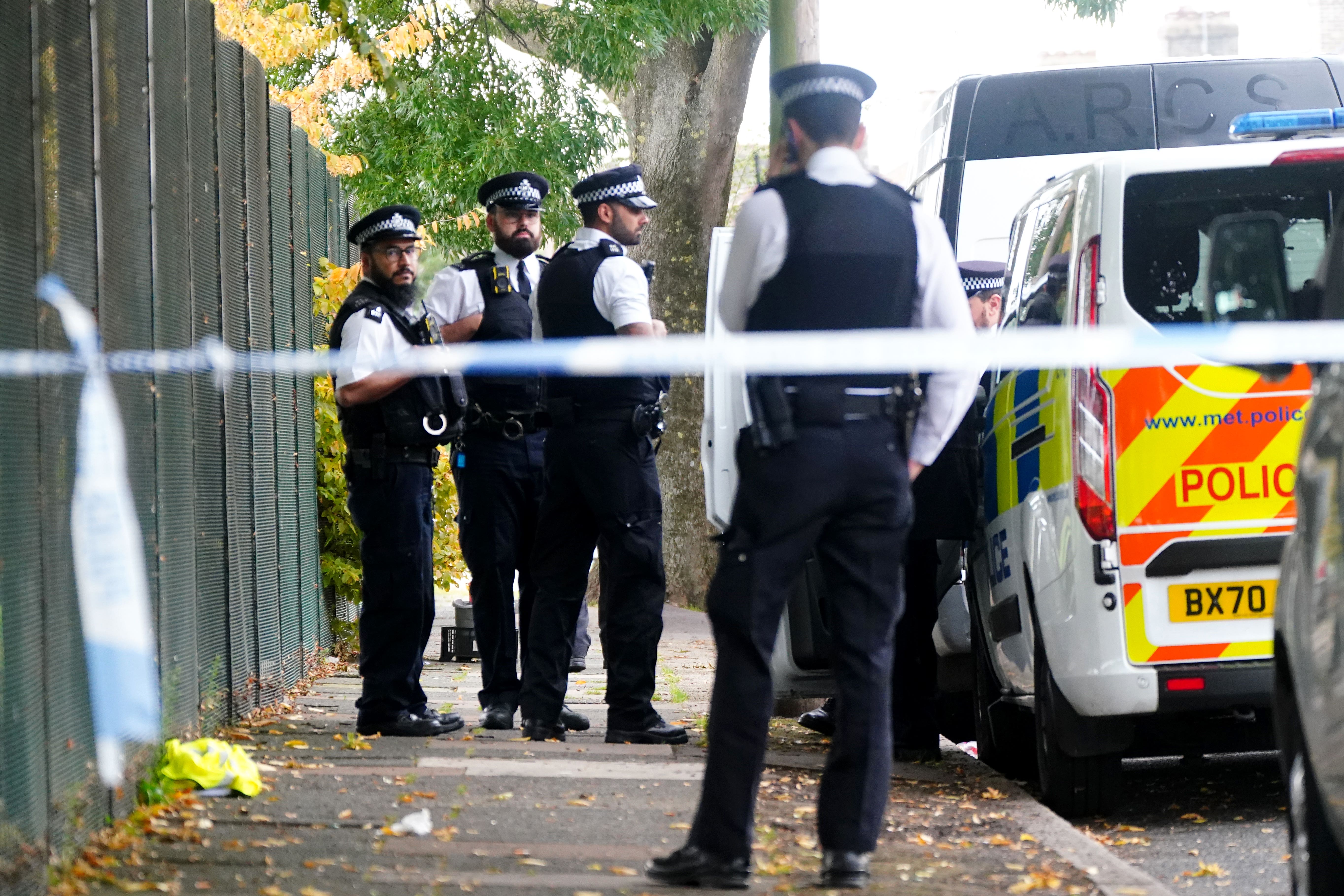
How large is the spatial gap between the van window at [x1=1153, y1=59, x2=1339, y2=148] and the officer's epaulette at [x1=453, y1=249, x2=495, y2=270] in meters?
3.64

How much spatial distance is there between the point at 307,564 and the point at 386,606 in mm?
2949

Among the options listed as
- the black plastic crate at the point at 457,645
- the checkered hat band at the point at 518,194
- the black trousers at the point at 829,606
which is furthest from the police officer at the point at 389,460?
the black plastic crate at the point at 457,645

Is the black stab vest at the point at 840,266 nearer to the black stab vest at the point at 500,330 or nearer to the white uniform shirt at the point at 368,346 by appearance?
the white uniform shirt at the point at 368,346

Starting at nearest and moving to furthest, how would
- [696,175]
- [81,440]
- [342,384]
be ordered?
[81,440]
[342,384]
[696,175]

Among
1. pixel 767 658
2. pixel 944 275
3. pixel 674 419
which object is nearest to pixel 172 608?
pixel 767 658

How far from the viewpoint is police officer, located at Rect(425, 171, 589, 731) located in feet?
24.0

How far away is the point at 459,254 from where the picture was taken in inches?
746

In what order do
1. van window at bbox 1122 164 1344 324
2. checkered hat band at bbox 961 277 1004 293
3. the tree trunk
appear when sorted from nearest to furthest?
van window at bbox 1122 164 1344 324
checkered hat band at bbox 961 277 1004 293
the tree trunk

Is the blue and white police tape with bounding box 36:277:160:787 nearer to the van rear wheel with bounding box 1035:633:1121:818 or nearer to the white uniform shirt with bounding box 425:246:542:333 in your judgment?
the white uniform shirt with bounding box 425:246:542:333

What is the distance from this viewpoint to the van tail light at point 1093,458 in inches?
214

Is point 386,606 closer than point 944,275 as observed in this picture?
No

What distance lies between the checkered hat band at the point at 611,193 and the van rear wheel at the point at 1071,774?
7.66 feet

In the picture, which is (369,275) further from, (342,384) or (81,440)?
(81,440)

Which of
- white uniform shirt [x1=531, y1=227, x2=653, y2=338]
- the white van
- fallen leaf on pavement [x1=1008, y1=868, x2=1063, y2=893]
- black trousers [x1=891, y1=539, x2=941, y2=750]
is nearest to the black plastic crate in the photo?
black trousers [x1=891, y1=539, x2=941, y2=750]
